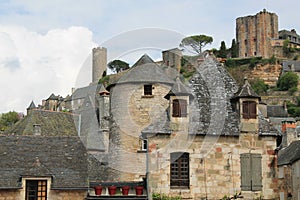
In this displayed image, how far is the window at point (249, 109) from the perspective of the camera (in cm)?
2052

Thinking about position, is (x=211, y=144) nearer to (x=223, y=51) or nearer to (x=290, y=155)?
(x=290, y=155)

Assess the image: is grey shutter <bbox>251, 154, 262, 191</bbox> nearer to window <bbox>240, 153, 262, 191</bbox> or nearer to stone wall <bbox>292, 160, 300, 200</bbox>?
window <bbox>240, 153, 262, 191</bbox>

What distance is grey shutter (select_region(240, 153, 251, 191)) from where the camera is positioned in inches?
781

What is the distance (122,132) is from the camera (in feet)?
92.3

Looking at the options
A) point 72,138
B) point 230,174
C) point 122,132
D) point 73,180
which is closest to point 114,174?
point 122,132

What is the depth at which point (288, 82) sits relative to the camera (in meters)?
94.8

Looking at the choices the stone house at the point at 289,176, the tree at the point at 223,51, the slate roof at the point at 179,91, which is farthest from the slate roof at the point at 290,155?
the tree at the point at 223,51

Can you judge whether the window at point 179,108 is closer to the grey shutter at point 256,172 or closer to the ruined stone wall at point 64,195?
the grey shutter at point 256,172

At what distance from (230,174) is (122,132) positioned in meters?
9.42

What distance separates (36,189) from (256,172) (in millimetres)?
7960

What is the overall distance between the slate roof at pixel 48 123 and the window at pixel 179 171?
1994cm

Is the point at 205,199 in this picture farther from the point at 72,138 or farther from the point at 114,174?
the point at 114,174

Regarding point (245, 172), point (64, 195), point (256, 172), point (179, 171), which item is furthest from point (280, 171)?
point (64, 195)

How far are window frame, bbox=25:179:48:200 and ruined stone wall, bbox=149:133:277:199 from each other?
12.8ft
